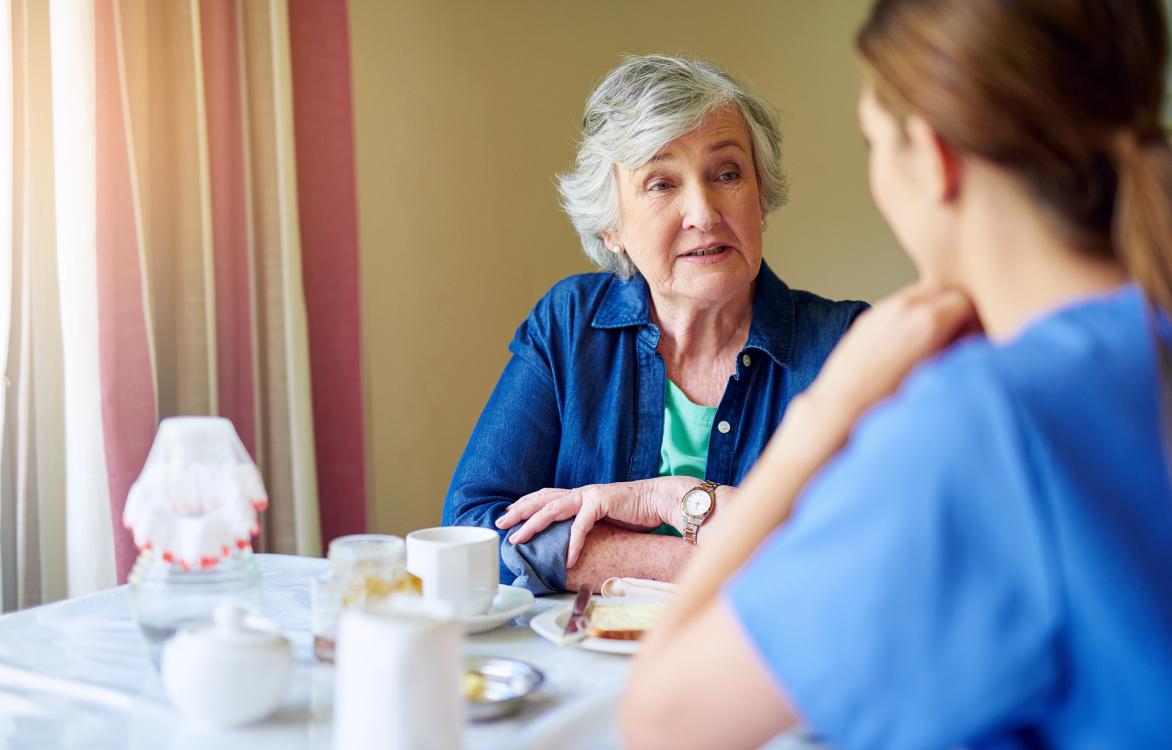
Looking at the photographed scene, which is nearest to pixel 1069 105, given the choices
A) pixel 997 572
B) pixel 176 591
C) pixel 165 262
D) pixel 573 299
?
pixel 997 572

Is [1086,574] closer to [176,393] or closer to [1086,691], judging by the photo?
[1086,691]

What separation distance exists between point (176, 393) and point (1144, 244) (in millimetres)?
1911

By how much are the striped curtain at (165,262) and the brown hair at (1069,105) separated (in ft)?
5.37

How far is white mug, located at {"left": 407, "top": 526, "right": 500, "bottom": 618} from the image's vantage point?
1.08 m

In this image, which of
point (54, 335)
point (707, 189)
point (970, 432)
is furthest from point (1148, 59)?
point (54, 335)

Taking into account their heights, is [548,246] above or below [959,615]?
above

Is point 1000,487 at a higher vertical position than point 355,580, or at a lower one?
higher

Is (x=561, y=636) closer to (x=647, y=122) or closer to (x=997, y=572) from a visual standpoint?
(x=997, y=572)

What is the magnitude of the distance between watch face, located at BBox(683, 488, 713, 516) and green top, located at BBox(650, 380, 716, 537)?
0.95ft

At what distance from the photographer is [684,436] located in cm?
178

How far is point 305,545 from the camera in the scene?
7.51ft

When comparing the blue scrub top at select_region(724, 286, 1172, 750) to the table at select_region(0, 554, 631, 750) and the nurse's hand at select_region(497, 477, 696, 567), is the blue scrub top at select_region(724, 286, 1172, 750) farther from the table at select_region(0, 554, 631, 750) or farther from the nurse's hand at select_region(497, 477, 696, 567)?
the nurse's hand at select_region(497, 477, 696, 567)

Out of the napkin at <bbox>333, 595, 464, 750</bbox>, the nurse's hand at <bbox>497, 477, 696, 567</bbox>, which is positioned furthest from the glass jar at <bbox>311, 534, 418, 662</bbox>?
the nurse's hand at <bbox>497, 477, 696, 567</bbox>

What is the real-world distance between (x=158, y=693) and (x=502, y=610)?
365 millimetres
